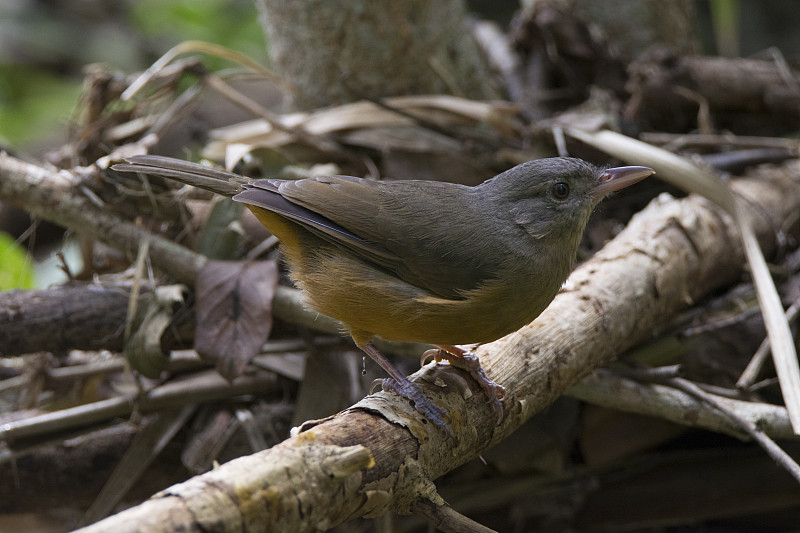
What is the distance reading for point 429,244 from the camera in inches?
104

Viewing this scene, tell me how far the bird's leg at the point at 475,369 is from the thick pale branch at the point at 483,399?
0.03 meters

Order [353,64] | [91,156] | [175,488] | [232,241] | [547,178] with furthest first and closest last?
[353,64]
[91,156]
[232,241]
[547,178]
[175,488]

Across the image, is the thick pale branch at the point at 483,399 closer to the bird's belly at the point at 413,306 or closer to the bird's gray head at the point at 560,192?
the bird's belly at the point at 413,306

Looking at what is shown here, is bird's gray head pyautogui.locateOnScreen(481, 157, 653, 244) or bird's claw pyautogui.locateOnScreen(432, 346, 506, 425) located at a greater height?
bird's gray head pyautogui.locateOnScreen(481, 157, 653, 244)

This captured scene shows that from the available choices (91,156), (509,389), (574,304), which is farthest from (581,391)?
(91,156)

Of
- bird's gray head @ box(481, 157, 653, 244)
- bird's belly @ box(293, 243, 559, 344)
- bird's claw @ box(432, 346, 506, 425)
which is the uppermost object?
bird's gray head @ box(481, 157, 653, 244)

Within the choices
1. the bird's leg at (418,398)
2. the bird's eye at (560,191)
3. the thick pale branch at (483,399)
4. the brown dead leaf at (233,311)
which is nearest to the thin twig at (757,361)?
the thick pale branch at (483,399)

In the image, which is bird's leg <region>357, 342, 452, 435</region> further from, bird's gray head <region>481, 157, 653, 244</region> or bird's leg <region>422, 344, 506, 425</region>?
bird's gray head <region>481, 157, 653, 244</region>

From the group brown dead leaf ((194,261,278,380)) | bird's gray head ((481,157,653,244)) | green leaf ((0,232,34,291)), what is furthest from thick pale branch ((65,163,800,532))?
green leaf ((0,232,34,291))

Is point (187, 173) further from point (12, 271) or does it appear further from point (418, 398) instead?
point (12, 271)

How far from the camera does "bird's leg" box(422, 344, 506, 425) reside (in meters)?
2.37

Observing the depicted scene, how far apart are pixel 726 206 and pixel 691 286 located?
40 cm

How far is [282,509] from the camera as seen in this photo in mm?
1557

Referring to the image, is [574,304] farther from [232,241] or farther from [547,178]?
[232,241]
